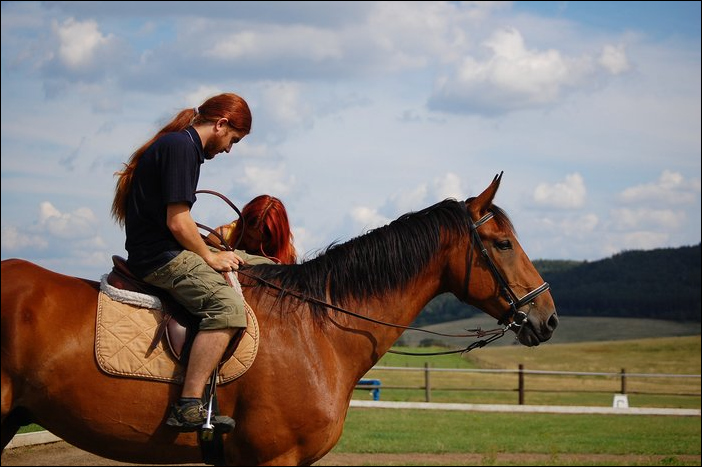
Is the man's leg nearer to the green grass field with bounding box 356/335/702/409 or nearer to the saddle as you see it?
the saddle

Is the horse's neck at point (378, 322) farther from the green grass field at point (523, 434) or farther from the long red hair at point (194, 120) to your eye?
the green grass field at point (523, 434)

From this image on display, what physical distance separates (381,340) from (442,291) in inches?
24.3

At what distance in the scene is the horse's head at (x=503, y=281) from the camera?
5.55m

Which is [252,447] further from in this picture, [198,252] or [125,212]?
[125,212]

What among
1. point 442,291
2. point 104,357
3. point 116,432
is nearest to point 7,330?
point 104,357

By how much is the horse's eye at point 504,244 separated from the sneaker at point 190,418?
2.24 metres

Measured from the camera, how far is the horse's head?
219 inches

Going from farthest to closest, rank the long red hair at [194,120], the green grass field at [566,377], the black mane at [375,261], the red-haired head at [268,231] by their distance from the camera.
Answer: the green grass field at [566,377], the red-haired head at [268,231], the black mane at [375,261], the long red hair at [194,120]

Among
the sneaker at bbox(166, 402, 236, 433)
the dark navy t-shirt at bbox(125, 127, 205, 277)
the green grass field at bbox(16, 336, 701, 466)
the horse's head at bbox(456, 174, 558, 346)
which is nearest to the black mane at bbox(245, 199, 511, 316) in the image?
the horse's head at bbox(456, 174, 558, 346)

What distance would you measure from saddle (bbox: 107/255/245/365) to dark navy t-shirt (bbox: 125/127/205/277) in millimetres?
86

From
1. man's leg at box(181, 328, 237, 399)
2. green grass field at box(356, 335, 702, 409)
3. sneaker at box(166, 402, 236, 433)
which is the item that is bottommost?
green grass field at box(356, 335, 702, 409)

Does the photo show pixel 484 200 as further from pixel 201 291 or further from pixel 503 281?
pixel 201 291

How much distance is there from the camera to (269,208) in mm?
6898

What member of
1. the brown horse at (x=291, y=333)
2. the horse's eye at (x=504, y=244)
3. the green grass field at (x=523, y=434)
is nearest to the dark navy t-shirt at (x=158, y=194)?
the brown horse at (x=291, y=333)
